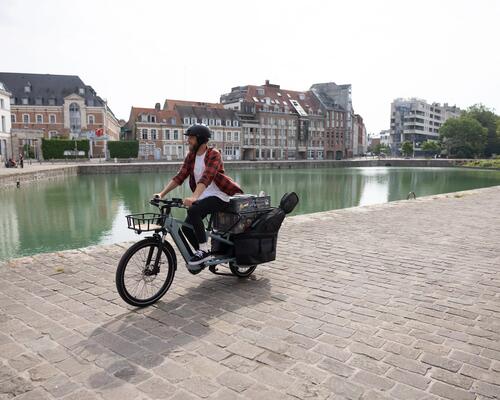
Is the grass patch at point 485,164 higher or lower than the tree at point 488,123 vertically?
lower

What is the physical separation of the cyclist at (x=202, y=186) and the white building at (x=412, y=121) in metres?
127

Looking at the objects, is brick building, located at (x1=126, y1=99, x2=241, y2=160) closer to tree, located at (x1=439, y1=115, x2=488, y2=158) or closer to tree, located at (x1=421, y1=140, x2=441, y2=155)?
tree, located at (x1=439, y1=115, x2=488, y2=158)

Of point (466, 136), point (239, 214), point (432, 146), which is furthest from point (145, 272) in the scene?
point (432, 146)

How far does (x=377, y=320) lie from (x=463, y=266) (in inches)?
107

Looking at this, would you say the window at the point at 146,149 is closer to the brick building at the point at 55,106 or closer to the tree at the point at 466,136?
the brick building at the point at 55,106

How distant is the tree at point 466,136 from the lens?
9562 cm

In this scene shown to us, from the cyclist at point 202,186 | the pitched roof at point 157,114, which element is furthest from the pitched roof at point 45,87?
the cyclist at point 202,186

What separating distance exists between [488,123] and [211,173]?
383 ft

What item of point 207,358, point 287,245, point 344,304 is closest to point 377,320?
point 344,304

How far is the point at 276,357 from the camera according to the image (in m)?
3.31

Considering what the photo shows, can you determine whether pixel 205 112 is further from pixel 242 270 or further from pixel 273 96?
pixel 242 270

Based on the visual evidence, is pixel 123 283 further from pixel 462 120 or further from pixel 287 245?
pixel 462 120

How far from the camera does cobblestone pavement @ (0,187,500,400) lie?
9.64 feet

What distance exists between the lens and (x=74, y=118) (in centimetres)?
6738
